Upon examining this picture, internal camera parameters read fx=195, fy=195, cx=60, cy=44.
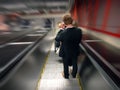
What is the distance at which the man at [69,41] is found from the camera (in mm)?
3986

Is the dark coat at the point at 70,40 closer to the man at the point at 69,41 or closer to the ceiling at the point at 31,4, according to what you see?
the man at the point at 69,41

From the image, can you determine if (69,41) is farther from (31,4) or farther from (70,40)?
(31,4)

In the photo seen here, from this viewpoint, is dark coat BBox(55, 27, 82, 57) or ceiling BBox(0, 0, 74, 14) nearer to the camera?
dark coat BBox(55, 27, 82, 57)

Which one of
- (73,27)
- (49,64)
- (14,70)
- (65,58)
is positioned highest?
(73,27)

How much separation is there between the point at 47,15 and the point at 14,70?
25196 millimetres

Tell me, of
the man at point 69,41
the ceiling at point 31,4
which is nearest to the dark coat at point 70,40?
the man at point 69,41

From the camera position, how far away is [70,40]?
4.05 meters

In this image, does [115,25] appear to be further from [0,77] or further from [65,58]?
[0,77]

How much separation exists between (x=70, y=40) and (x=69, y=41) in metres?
0.03

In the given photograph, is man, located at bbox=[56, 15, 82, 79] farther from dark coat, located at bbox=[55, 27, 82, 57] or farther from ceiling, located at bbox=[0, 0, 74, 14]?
ceiling, located at bbox=[0, 0, 74, 14]

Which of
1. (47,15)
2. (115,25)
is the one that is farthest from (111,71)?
(47,15)

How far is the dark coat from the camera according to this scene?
13.1 ft

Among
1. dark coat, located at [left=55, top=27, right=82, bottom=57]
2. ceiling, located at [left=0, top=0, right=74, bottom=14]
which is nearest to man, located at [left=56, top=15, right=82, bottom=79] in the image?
dark coat, located at [left=55, top=27, right=82, bottom=57]

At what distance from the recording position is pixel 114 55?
9.79ft
